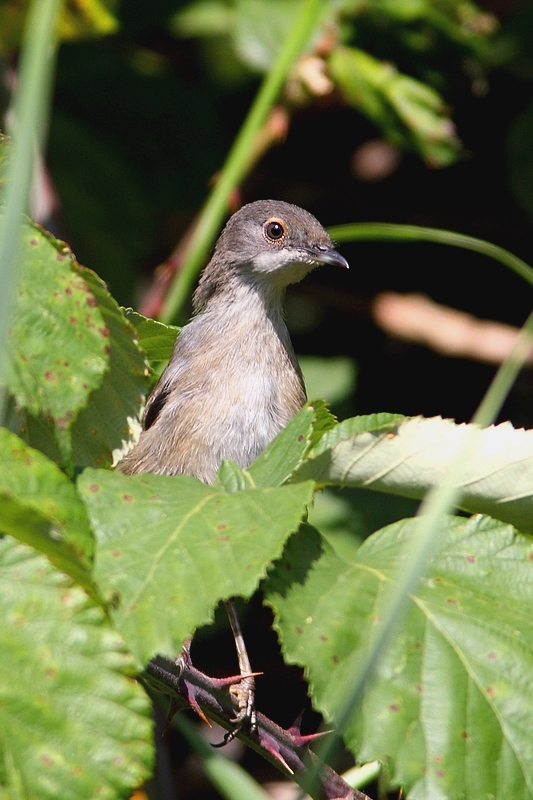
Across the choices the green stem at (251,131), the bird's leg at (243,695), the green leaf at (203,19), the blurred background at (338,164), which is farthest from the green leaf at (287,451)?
the green leaf at (203,19)

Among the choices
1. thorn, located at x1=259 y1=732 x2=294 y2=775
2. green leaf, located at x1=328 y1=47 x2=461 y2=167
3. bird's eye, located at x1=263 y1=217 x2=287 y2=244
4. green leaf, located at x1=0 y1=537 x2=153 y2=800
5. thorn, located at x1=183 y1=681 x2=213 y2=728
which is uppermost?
green leaf, located at x1=328 y1=47 x2=461 y2=167

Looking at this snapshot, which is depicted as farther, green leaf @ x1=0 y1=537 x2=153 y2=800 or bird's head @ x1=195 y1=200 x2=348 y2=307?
bird's head @ x1=195 y1=200 x2=348 y2=307

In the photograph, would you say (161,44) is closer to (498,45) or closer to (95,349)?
(498,45)

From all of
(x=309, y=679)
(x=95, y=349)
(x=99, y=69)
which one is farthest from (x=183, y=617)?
(x=99, y=69)

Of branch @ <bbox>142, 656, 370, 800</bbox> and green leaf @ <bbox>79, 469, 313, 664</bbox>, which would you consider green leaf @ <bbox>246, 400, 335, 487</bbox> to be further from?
branch @ <bbox>142, 656, 370, 800</bbox>

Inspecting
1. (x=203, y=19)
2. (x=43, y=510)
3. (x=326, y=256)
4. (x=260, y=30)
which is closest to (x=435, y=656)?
(x=43, y=510)

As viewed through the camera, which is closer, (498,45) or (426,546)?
(426,546)

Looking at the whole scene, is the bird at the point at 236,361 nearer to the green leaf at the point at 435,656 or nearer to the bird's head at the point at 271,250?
the bird's head at the point at 271,250

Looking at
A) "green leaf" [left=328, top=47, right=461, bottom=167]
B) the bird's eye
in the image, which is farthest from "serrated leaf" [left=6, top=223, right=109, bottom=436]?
"green leaf" [left=328, top=47, right=461, bottom=167]
